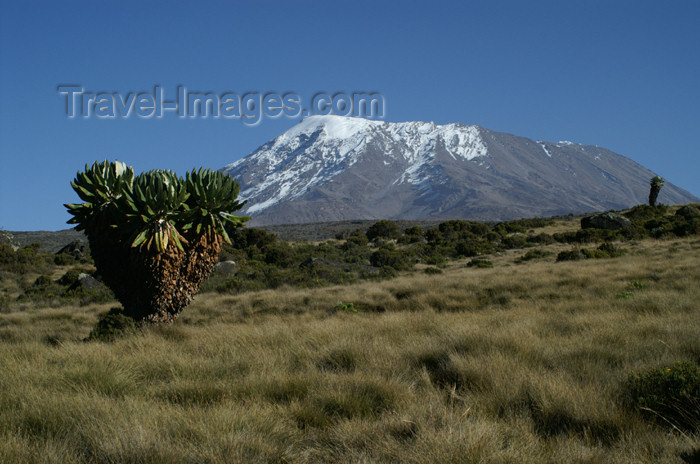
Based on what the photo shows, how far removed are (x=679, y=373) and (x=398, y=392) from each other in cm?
263

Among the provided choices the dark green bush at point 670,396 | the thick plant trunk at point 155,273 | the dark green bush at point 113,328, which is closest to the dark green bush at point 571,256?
the thick plant trunk at point 155,273

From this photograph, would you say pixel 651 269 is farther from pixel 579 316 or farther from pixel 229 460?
pixel 229 460

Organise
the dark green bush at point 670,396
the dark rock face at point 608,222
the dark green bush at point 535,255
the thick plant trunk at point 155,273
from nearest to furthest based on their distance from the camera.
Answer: the dark green bush at point 670,396 → the thick plant trunk at point 155,273 → the dark green bush at point 535,255 → the dark rock face at point 608,222

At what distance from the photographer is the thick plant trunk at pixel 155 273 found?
10.2 metres

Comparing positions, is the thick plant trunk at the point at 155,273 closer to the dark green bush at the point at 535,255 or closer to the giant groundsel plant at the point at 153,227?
the giant groundsel plant at the point at 153,227

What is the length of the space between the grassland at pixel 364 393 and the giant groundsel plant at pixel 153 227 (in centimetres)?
180

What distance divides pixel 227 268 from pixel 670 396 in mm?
23808

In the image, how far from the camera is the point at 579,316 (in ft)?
27.3

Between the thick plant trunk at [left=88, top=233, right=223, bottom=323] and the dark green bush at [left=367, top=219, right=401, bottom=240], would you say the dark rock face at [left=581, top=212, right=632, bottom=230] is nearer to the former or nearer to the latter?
the dark green bush at [left=367, top=219, right=401, bottom=240]

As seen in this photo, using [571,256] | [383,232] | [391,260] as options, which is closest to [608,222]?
[571,256]

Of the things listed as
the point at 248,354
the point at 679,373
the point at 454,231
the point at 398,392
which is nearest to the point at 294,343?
the point at 248,354

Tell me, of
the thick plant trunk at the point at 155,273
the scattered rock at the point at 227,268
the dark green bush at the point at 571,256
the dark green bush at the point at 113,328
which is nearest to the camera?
the dark green bush at the point at 113,328

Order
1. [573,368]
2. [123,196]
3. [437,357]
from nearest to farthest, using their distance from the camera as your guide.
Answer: [573,368] < [437,357] < [123,196]

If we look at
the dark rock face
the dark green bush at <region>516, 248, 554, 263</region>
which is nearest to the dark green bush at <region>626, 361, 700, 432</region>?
the dark green bush at <region>516, 248, 554, 263</region>
